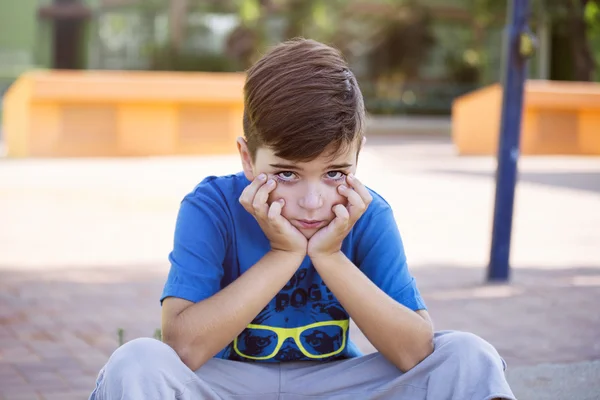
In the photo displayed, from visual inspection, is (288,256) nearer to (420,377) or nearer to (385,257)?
(385,257)

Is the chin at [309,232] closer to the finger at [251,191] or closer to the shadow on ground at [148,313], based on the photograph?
the finger at [251,191]

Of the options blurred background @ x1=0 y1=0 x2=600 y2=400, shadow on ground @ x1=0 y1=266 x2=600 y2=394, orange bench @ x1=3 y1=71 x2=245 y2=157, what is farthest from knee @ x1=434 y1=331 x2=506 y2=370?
orange bench @ x1=3 y1=71 x2=245 y2=157

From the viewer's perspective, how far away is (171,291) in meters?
2.29

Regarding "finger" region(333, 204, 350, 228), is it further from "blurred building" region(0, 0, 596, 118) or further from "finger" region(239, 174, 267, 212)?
"blurred building" region(0, 0, 596, 118)

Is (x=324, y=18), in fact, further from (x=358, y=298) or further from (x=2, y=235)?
(x=358, y=298)

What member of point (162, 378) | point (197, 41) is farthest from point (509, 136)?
point (197, 41)

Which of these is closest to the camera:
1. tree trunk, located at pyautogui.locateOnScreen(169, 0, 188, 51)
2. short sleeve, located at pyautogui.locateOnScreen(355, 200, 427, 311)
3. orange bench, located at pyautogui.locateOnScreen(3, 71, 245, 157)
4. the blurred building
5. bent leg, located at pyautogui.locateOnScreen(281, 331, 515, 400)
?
bent leg, located at pyautogui.locateOnScreen(281, 331, 515, 400)

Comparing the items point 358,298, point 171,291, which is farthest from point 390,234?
point 171,291

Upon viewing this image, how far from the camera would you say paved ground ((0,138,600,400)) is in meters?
3.79

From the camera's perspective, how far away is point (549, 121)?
15453 millimetres

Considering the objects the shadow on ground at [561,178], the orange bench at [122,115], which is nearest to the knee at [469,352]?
the shadow on ground at [561,178]

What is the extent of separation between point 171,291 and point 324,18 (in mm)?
25367

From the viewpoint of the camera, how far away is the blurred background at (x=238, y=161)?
14.1ft

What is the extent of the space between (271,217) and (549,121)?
13963 mm
